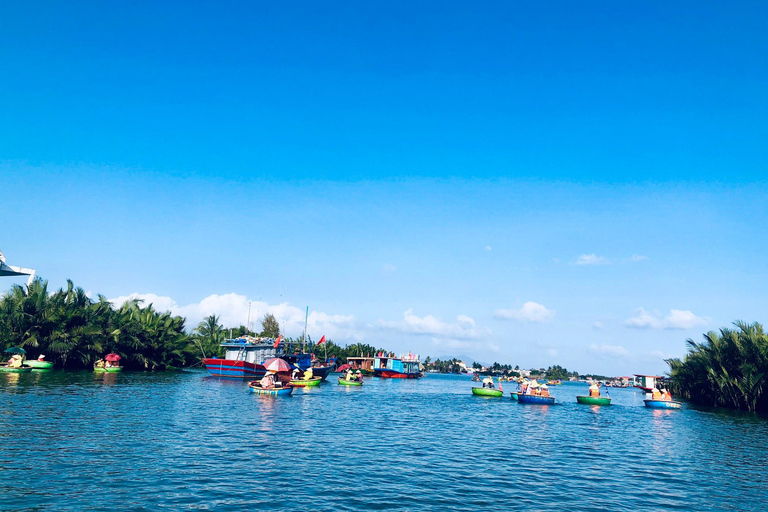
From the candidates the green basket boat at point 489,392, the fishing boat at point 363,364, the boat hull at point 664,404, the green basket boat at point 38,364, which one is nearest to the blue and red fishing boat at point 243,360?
the green basket boat at point 38,364

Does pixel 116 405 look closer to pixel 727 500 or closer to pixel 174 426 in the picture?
pixel 174 426

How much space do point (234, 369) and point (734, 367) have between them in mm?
67109

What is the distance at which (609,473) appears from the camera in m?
24.4

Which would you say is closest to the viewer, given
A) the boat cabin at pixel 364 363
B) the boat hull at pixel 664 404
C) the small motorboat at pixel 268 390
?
the small motorboat at pixel 268 390

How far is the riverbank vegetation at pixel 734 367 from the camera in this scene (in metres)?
54.5

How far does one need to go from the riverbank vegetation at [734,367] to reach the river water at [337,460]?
1613 centimetres

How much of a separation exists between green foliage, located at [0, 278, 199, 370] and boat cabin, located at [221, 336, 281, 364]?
16309mm

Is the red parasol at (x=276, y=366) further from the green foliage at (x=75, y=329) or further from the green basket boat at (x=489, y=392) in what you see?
the green foliage at (x=75, y=329)

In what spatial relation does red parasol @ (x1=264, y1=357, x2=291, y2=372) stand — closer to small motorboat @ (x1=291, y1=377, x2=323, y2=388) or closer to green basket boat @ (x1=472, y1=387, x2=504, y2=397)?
small motorboat @ (x1=291, y1=377, x2=323, y2=388)

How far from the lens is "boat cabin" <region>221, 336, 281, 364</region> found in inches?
3157

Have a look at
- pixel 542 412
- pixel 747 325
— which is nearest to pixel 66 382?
pixel 542 412

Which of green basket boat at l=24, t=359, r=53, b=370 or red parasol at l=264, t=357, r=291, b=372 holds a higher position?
red parasol at l=264, t=357, r=291, b=372

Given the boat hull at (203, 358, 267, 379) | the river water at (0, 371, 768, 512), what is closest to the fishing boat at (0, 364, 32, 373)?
the river water at (0, 371, 768, 512)

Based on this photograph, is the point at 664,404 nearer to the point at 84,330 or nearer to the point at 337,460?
the point at 337,460
